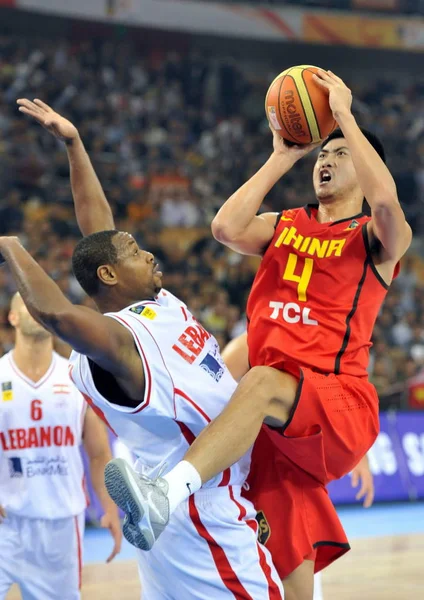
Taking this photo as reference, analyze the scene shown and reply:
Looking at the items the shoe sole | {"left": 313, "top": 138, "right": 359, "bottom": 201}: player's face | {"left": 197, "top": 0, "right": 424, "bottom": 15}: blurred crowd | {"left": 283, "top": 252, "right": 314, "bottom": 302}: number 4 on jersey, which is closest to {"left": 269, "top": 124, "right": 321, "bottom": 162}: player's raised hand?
{"left": 313, "top": 138, "right": 359, "bottom": 201}: player's face

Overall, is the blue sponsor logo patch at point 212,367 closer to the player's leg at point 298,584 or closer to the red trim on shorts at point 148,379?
the red trim on shorts at point 148,379

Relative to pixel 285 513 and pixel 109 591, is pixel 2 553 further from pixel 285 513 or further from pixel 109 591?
pixel 109 591

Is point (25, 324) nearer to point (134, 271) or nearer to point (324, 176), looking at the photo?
point (134, 271)

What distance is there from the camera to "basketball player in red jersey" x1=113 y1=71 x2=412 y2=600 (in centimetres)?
383

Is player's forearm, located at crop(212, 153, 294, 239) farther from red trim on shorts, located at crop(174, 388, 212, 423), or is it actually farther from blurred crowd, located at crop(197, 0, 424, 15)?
blurred crowd, located at crop(197, 0, 424, 15)

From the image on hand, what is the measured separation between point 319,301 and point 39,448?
1.98 metres

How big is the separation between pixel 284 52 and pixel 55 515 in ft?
57.9

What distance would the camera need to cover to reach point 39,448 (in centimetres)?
513

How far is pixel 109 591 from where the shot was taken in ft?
22.8

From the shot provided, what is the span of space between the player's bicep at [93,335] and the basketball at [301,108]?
1.47m

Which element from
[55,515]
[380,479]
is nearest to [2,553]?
[55,515]

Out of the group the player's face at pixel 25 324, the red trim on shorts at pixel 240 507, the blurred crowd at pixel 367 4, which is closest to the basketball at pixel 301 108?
the red trim on shorts at pixel 240 507

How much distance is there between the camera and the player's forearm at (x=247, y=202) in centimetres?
420

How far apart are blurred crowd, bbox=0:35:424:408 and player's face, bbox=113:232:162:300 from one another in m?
6.29
